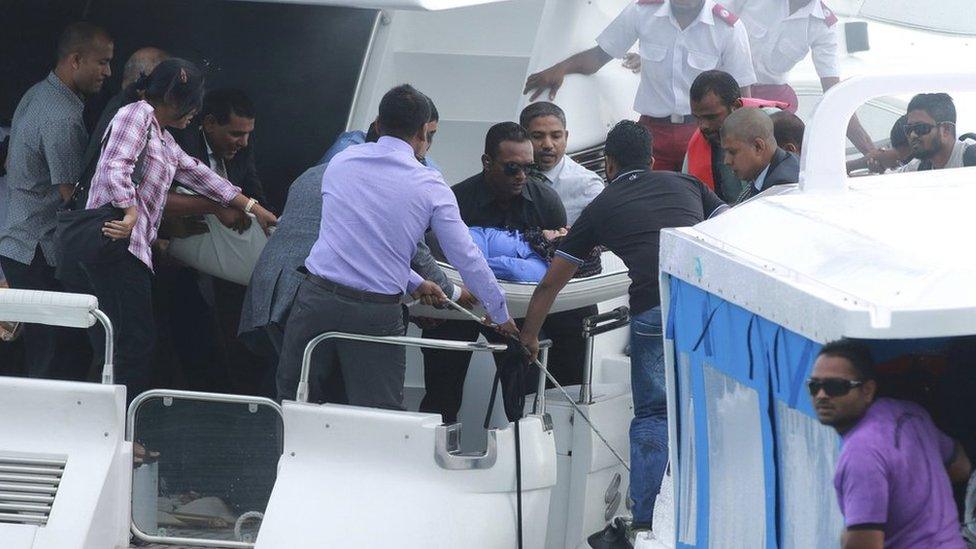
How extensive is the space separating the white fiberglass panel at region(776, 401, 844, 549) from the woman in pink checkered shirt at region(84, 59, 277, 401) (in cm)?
275

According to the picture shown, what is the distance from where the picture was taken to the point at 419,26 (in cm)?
680

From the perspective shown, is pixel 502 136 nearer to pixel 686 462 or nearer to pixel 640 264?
pixel 640 264

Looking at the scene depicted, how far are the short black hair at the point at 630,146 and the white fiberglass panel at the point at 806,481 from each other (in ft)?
7.74

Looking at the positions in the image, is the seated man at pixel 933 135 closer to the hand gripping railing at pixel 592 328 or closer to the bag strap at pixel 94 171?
the hand gripping railing at pixel 592 328

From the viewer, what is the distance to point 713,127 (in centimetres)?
636

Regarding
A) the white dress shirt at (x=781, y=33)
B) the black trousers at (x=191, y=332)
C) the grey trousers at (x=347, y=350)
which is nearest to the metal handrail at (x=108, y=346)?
the grey trousers at (x=347, y=350)

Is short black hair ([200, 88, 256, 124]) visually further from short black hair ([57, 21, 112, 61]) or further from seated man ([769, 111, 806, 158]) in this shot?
seated man ([769, 111, 806, 158])

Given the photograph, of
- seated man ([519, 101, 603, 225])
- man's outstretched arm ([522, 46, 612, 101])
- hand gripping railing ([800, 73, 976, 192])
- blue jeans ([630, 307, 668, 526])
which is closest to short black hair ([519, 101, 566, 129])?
seated man ([519, 101, 603, 225])

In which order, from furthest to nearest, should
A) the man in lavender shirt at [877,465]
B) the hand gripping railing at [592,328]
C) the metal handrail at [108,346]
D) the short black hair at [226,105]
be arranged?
the short black hair at [226,105] < the hand gripping railing at [592,328] < the metal handrail at [108,346] < the man in lavender shirt at [877,465]

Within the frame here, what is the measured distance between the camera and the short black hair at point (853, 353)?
3057mm

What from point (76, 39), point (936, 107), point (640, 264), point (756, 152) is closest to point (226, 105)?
point (76, 39)

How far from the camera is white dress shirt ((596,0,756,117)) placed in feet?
23.9

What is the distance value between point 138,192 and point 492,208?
4.42 ft

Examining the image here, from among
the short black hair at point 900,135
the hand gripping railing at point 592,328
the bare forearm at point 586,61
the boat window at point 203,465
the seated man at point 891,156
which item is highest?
the bare forearm at point 586,61
